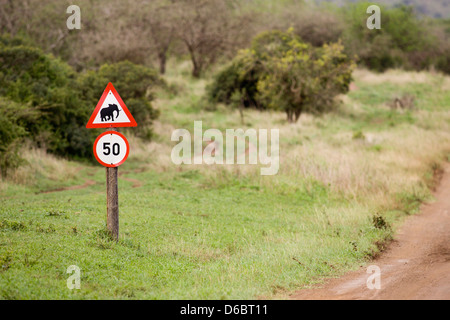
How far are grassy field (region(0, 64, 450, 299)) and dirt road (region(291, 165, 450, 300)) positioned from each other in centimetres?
31

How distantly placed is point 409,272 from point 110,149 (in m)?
5.11

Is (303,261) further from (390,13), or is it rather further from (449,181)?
(390,13)

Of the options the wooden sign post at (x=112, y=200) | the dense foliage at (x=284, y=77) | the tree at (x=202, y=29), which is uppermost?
the tree at (x=202, y=29)

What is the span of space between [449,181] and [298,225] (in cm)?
870

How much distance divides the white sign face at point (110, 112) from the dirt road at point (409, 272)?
385 centimetres

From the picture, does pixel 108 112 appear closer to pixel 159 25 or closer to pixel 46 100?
pixel 46 100

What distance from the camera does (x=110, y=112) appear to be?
24.2 ft

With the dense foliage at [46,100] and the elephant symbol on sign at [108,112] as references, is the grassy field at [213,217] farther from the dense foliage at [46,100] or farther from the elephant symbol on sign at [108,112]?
the elephant symbol on sign at [108,112]

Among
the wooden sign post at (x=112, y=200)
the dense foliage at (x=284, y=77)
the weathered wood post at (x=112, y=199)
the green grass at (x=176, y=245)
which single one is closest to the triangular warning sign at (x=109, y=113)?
the weathered wood post at (x=112, y=199)

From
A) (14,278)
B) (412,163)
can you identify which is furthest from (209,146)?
(14,278)

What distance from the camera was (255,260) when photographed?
7691 mm

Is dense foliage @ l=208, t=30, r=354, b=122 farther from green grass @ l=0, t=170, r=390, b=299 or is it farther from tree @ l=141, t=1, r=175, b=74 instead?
green grass @ l=0, t=170, r=390, b=299

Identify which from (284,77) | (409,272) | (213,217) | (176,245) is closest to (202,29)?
(284,77)

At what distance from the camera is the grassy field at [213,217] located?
641cm
